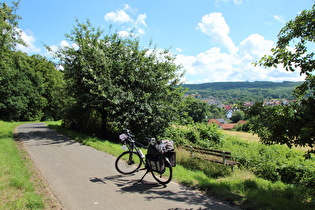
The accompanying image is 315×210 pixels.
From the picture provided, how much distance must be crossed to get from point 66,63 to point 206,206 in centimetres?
1395

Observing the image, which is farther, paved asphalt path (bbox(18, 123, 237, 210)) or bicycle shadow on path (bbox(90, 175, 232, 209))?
bicycle shadow on path (bbox(90, 175, 232, 209))

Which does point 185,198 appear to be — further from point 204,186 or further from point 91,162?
point 91,162

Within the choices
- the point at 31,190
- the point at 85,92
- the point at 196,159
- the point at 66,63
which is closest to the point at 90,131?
the point at 85,92

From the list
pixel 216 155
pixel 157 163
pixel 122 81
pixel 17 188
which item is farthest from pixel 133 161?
pixel 122 81

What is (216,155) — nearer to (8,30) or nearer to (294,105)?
(294,105)

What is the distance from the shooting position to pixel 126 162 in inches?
265

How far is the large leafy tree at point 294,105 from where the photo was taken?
473cm

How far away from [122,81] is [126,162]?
9.37 m

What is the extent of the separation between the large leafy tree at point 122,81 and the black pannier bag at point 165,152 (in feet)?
26.4

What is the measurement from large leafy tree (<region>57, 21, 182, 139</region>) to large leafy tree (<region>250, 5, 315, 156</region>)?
30.9 ft

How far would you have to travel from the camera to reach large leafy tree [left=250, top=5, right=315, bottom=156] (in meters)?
4.73

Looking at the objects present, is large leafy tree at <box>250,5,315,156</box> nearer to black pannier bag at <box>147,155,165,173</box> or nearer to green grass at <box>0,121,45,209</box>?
black pannier bag at <box>147,155,165,173</box>

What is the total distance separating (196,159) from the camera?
8984 millimetres

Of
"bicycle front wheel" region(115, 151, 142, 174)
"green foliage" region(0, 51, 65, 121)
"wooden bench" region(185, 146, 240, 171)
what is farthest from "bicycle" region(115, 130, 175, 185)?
"green foliage" region(0, 51, 65, 121)
